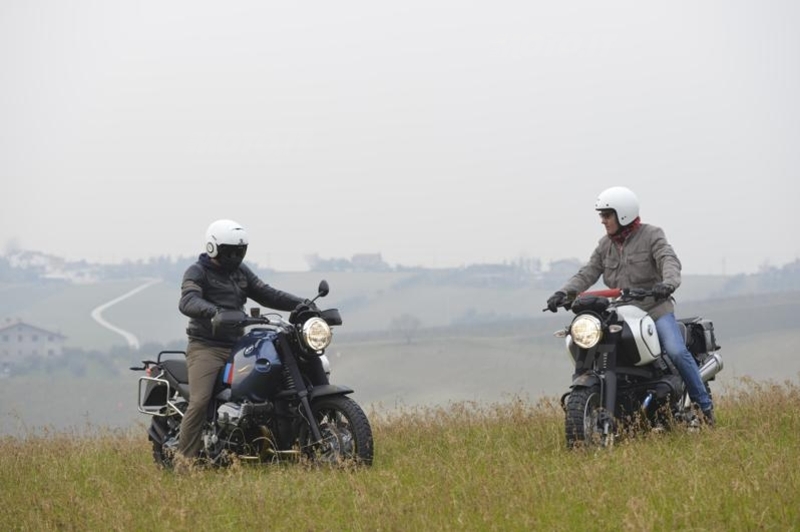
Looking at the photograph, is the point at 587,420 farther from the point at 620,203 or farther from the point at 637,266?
the point at 620,203

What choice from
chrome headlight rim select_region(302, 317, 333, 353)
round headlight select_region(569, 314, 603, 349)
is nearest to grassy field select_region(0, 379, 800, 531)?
round headlight select_region(569, 314, 603, 349)

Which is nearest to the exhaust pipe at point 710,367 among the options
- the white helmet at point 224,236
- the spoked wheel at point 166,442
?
the white helmet at point 224,236

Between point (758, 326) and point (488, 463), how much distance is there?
162672 millimetres

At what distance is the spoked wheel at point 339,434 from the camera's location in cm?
1001

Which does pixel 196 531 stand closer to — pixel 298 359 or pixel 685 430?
pixel 298 359

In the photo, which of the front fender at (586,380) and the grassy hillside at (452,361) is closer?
the front fender at (586,380)

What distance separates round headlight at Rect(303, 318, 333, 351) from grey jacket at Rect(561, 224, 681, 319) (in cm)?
212

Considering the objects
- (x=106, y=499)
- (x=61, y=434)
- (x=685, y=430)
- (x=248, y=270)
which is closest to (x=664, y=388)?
(x=685, y=430)

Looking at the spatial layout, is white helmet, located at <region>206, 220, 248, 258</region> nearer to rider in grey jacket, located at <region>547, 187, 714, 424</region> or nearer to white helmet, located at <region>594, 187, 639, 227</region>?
rider in grey jacket, located at <region>547, 187, 714, 424</region>

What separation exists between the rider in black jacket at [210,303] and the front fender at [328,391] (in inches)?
38.1

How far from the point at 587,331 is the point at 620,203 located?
1280mm

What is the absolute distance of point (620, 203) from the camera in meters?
11.0

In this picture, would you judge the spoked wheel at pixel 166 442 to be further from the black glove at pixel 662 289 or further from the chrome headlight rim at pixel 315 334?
the black glove at pixel 662 289

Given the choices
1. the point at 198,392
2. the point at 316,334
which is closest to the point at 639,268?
the point at 316,334
